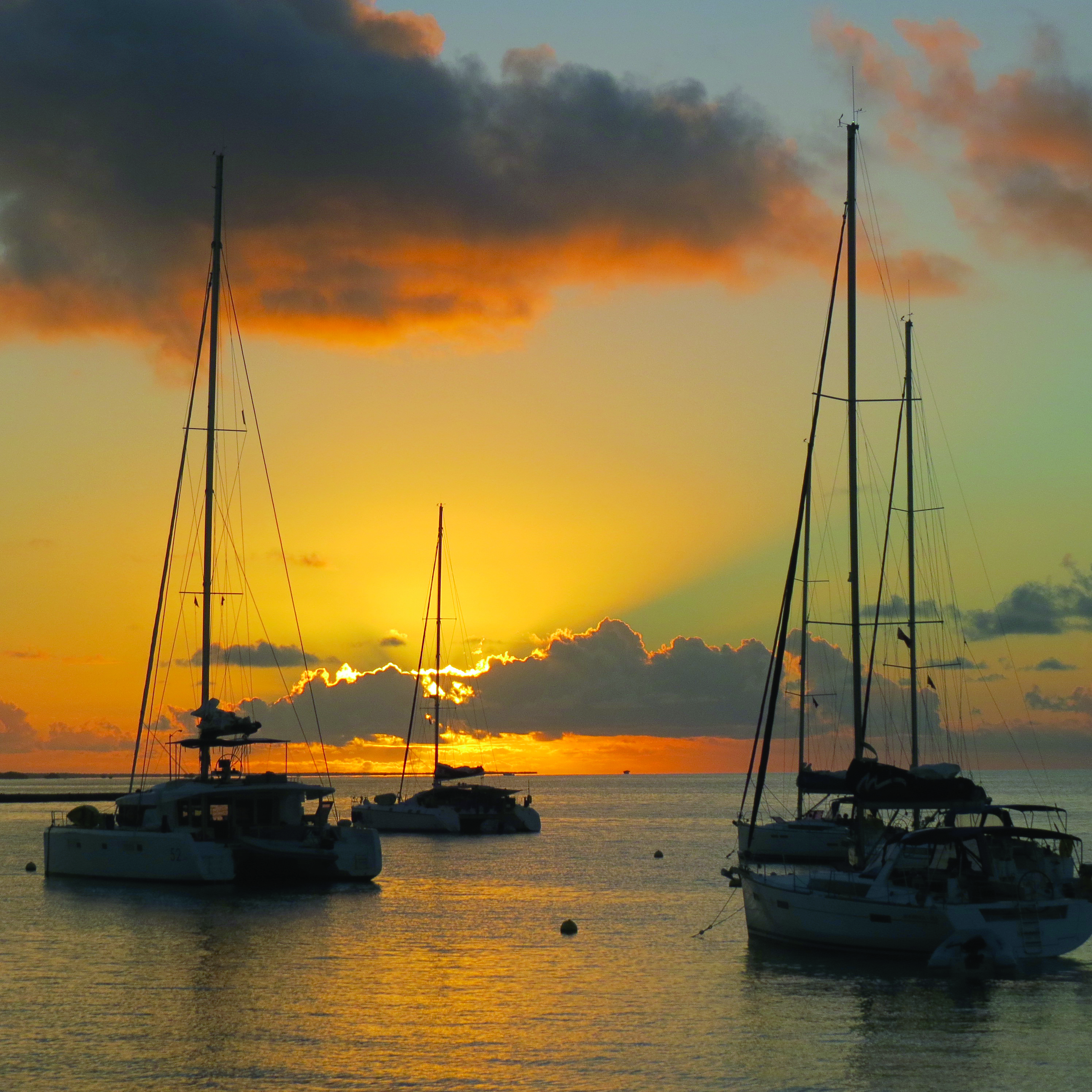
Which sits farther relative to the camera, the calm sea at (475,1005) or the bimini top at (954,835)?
the bimini top at (954,835)

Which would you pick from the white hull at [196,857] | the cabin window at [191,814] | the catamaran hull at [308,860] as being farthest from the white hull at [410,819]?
the cabin window at [191,814]

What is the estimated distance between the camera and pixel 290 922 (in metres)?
43.2

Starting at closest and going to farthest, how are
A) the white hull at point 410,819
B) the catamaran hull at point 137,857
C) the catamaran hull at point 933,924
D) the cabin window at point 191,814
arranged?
the catamaran hull at point 933,924 → the catamaran hull at point 137,857 → the cabin window at point 191,814 → the white hull at point 410,819

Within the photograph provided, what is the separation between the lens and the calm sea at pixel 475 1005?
24109 millimetres

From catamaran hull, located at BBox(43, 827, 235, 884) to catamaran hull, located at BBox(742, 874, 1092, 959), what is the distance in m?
23.1

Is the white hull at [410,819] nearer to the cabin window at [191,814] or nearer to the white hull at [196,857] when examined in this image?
the white hull at [196,857]

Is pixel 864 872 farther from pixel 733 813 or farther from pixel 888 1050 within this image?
pixel 733 813

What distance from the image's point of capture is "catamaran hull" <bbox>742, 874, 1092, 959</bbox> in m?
32.2

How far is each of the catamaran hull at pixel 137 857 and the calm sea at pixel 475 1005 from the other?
0.85 meters

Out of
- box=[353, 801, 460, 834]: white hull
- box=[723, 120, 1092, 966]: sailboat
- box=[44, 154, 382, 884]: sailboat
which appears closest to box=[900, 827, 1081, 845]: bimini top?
box=[723, 120, 1092, 966]: sailboat

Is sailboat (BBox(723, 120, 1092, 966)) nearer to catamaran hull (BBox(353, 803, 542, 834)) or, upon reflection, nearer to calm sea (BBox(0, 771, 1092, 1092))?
calm sea (BBox(0, 771, 1092, 1092))

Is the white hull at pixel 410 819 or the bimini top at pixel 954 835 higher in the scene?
the bimini top at pixel 954 835

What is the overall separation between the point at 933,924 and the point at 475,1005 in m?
10.5

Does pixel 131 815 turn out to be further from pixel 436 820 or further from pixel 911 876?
pixel 436 820
